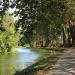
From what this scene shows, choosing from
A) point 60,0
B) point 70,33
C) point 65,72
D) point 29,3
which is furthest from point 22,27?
point 70,33

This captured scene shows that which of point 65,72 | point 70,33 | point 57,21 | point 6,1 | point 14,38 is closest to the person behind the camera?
point 65,72

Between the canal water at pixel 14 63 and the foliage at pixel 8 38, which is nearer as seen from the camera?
the canal water at pixel 14 63

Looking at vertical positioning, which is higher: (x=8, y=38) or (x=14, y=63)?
(x=8, y=38)

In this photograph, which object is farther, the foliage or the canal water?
the foliage

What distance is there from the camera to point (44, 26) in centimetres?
1709

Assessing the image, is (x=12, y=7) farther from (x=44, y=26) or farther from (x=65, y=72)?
(x=65, y=72)

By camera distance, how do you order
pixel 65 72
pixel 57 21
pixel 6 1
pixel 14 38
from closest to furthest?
1. pixel 65 72
2. pixel 6 1
3. pixel 57 21
4. pixel 14 38

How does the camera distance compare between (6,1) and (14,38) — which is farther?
(14,38)

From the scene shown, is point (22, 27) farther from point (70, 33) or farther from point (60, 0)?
point (70, 33)

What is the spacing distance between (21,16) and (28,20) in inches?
21.9

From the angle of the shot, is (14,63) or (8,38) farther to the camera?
(8,38)

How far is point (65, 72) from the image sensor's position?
14.5m

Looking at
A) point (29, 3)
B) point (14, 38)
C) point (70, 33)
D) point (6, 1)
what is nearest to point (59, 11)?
point (29, 3)

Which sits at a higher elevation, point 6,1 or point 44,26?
point 6,1
